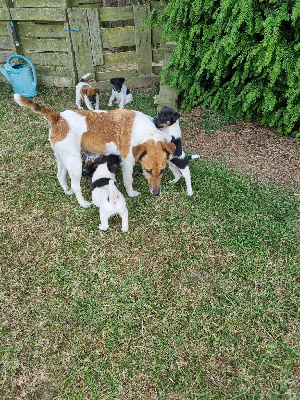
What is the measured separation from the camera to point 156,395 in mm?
2695

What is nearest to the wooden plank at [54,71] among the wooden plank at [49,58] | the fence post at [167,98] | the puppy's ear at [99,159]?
the wooden plank at [49,58]

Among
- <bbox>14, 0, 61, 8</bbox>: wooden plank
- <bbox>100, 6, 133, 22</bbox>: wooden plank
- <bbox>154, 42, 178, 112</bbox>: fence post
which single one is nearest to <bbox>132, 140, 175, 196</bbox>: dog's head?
<bbox>154, 42, 178, 112</bbox>: fence post

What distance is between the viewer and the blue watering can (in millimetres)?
7277

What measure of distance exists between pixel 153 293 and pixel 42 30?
22.4ft

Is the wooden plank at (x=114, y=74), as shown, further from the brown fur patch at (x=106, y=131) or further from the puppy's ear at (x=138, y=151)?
the puppy's ear at (x=138, y=151)

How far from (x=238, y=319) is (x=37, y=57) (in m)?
7.60

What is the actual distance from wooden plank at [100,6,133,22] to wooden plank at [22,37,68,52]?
1.13m

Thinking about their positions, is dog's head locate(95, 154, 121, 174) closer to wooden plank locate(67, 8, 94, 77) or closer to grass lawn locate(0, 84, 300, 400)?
grass lawn locate(0, 84, 300, 400)

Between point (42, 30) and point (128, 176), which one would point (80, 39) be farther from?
point (128, 176)

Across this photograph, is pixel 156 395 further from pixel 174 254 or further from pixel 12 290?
pixel 12 290

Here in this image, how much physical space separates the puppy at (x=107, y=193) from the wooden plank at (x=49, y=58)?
14.6 feet

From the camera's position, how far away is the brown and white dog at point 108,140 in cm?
399

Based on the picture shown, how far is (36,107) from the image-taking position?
154 inches

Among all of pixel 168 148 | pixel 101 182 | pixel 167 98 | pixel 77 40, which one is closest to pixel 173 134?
pixel 168 148
